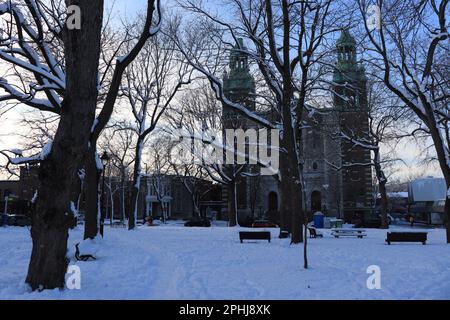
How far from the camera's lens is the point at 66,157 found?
26.6ft

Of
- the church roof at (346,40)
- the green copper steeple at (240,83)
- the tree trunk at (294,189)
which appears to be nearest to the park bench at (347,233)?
the tree trunk at (294,189)

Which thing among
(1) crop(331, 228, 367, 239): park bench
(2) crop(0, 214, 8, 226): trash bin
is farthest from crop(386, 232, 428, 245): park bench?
(2) crop(0, 214, 8, 226): trash bin

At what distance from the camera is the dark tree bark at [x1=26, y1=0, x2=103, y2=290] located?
8023mm

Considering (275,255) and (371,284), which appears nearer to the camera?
(371,284)

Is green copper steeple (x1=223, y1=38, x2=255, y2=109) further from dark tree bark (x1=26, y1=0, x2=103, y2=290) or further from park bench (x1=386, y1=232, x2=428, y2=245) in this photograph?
dark tree bark (x1=26, y1=0, x2=103, y2=290)

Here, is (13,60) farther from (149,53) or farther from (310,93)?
(149,53)

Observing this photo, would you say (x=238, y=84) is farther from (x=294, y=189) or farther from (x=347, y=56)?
(x=294, y=189)

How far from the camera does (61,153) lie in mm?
8078

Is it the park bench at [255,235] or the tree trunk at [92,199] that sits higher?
the tree trunk at [92,199]

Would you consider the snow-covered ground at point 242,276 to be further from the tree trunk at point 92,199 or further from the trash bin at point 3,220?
the trash bin at point 3,220

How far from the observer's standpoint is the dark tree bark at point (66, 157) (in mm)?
8023

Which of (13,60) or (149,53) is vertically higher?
(149,53)
